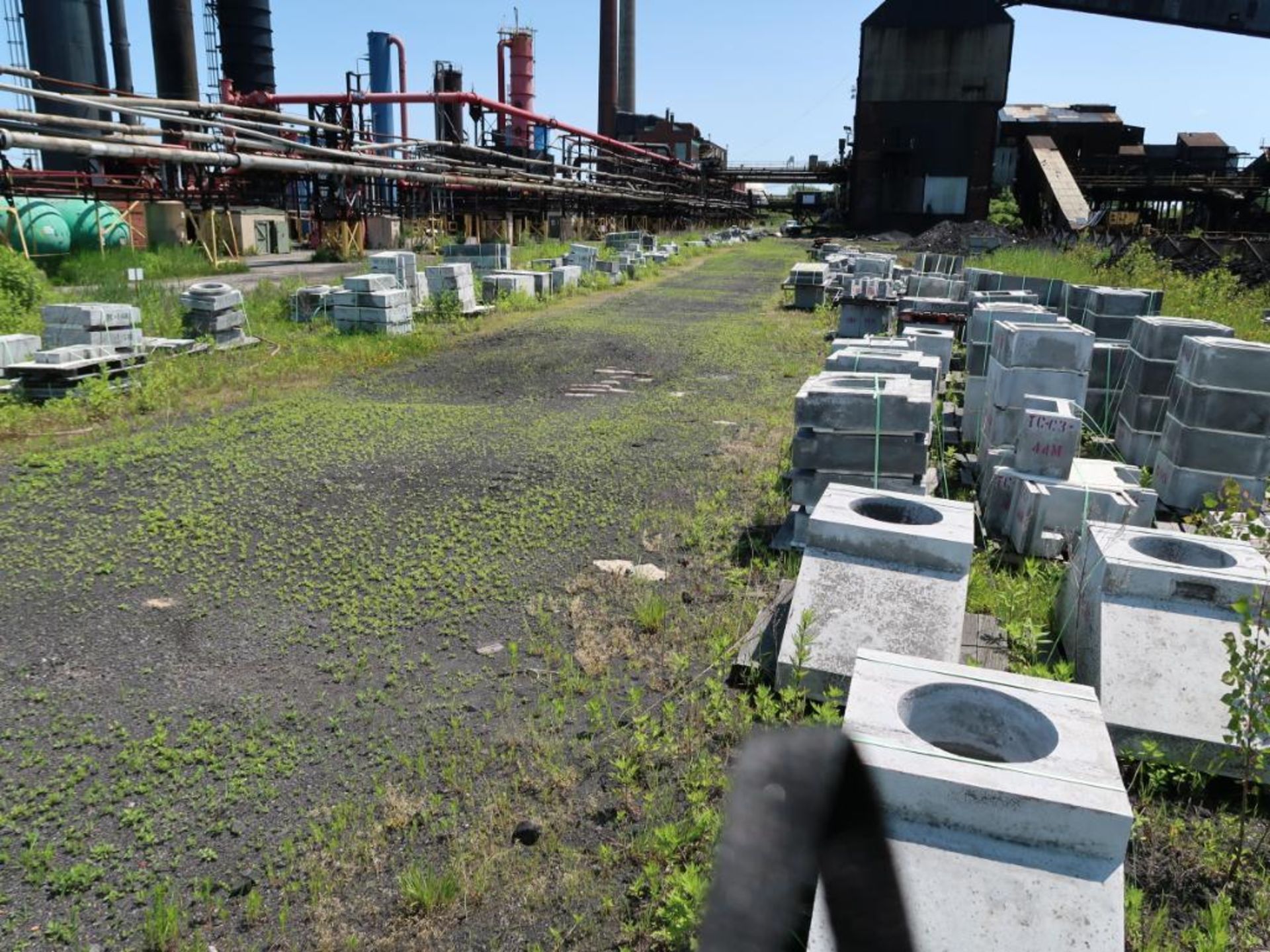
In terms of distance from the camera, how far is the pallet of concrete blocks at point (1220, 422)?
18.5ft

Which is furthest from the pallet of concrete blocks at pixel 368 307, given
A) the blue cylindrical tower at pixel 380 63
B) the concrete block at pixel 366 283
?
the blue cylindrical tower at pixel 380 63

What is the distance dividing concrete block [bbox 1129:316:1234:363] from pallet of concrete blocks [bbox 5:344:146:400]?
10010mm

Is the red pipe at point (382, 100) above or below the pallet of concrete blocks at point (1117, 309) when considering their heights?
above

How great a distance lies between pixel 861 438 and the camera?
5402 millimetres

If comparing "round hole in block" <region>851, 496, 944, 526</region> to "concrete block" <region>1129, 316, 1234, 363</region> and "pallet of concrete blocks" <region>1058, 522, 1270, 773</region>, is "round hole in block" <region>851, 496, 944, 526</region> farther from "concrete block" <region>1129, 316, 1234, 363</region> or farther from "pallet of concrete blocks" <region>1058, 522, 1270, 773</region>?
"concrete block" <region>1129, 316, 1234, 363</region>

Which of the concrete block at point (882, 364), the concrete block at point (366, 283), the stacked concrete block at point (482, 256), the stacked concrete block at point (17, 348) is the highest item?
the stacked concrete block at point (482, 256)

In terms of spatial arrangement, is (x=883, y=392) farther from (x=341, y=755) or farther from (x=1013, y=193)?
(x=1013, y=193)

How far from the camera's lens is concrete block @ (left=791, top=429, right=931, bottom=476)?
5.35 m

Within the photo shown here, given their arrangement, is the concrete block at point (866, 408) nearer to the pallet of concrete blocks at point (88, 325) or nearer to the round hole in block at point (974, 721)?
the round hole in block at point (974, 721)

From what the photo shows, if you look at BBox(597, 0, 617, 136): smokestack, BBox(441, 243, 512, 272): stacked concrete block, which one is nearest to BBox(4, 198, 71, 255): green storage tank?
BBox(441, 243, 512, 272): stacked concrete block

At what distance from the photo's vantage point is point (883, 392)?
17.5 ft

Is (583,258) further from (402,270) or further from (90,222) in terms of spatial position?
(90,222)

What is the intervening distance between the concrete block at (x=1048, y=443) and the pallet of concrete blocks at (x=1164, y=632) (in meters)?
1.51

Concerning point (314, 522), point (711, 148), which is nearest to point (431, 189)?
point (314, 522)
